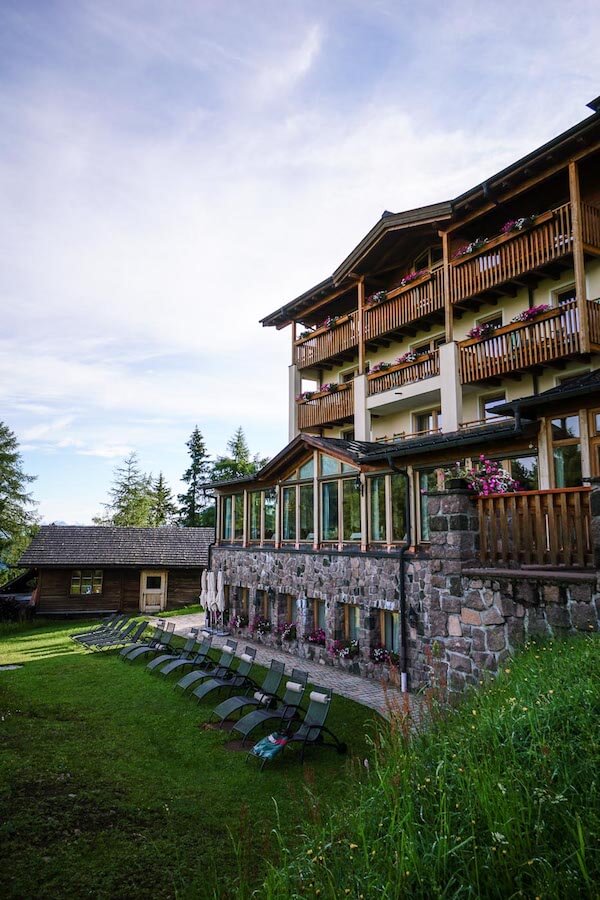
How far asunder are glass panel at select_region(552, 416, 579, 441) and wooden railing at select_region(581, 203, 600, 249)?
13.3 ft

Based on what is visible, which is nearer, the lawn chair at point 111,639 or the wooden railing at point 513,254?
the wooden railing at point 513,254

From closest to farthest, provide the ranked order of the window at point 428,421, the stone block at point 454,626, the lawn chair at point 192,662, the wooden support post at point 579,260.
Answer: the stone block at point 454,626 < the wooden support post at point 579,260 < the lawn chair at point 192,662 < the window at point 428,421

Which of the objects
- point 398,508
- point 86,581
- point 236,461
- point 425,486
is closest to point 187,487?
point 236,461

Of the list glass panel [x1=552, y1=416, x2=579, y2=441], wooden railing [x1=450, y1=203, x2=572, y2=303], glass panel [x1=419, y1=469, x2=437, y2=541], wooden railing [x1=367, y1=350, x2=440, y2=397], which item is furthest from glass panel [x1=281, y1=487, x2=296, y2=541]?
glass panel [x1=552, y1=416, x2=579, y2=441]

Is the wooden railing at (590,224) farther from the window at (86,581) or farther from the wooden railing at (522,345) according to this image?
the window at (86,581)

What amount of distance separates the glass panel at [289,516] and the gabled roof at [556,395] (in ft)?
24.2

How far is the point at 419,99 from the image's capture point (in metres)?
9.49

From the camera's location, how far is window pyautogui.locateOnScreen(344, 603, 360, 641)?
13863 mm

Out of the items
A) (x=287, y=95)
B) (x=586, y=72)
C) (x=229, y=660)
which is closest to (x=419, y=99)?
(x=287, y=95)

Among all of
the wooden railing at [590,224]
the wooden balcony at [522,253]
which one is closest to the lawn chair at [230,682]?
the wooden balcony at [522,253]

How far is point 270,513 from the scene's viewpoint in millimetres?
18172

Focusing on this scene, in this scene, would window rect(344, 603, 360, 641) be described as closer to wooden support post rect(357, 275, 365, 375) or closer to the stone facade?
the stone facade

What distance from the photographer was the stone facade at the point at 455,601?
22.8ft

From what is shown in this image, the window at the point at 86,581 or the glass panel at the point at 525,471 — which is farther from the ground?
the glass panel at the point at 525,471
